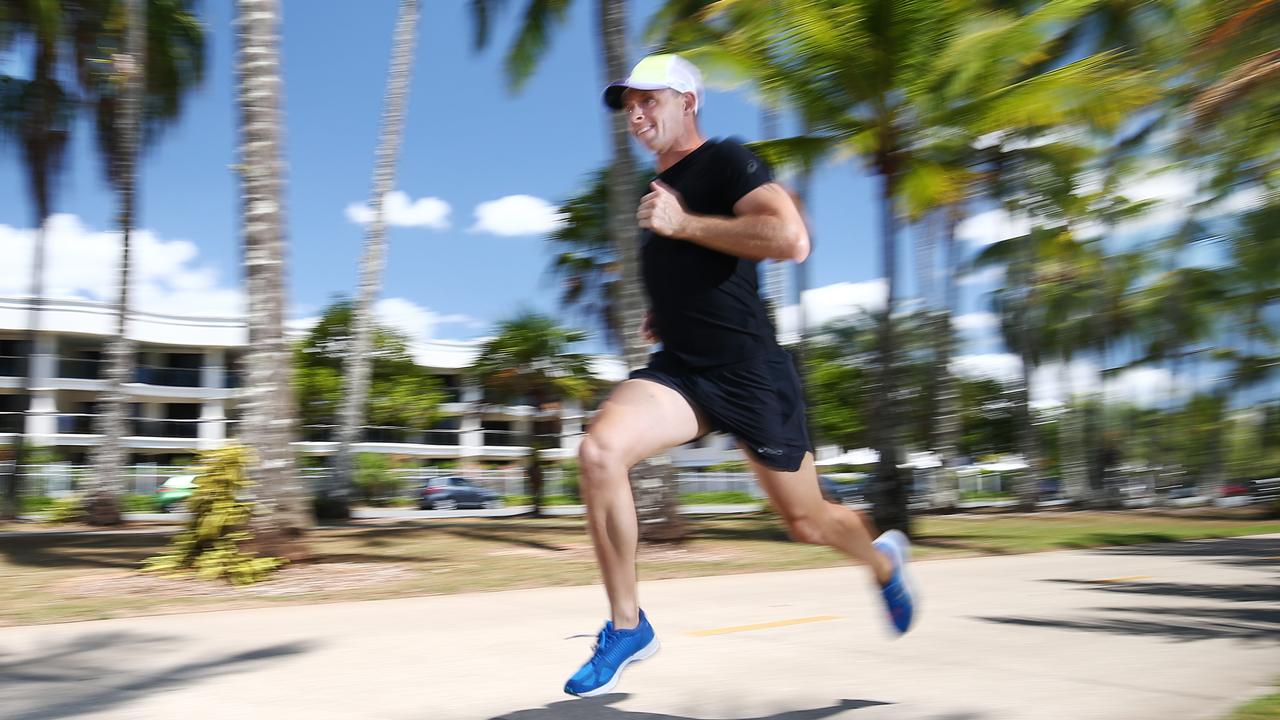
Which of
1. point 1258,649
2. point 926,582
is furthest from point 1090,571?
point 1258,649

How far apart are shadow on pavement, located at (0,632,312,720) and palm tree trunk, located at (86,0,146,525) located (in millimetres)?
14289

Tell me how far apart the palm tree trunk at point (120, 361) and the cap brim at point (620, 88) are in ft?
57.0

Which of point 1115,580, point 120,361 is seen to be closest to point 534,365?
point 120,361

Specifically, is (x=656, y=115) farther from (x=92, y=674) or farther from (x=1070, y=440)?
(x=1070, y=440)

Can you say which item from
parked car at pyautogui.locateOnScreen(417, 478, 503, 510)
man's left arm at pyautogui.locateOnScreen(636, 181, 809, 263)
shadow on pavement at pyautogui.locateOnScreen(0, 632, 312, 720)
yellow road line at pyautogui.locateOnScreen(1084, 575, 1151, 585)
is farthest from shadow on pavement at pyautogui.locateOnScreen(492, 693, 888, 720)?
parked car at pyautogui.locateOnScreen(417, 478, 503, 510)

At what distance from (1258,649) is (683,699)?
319cm

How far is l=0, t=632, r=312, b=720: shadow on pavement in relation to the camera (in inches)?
171

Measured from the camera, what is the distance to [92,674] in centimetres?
504

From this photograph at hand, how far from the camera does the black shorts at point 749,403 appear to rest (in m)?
3.85

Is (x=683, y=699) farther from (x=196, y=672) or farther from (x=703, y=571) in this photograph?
Answer: (x=703, y=571)

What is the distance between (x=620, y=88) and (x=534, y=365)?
21.3 metres

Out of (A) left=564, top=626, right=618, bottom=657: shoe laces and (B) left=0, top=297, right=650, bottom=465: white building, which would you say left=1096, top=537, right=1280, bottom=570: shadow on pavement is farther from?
(B) left=0, top=297, right=650, bottom=465: white building

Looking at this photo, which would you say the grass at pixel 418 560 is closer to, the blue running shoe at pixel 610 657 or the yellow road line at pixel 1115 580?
the yellow road line at pixel 1115 580

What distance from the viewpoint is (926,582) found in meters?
9.65
